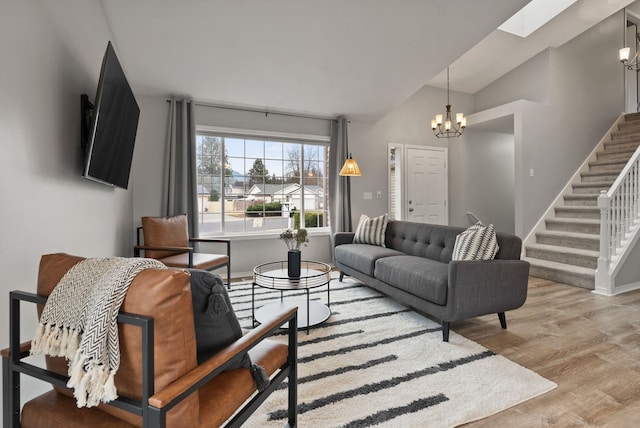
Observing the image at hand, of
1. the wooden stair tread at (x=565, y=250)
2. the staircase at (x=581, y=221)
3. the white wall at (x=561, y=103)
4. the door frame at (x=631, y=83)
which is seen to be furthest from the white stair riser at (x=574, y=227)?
the door frame at (x=631, y=83)

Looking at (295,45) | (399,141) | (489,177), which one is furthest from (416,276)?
(489,177)

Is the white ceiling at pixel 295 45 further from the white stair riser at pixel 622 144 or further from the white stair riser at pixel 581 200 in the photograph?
the white stair riser at pixel 622 144

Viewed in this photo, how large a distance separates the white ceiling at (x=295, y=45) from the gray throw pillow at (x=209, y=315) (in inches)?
102

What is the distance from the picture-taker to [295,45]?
10.7ft

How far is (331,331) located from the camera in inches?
99.3

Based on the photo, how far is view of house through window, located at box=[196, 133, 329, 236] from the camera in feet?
14.4

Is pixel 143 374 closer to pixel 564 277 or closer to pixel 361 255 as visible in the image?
pixel 361 255

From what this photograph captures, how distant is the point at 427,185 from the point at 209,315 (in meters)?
5.38

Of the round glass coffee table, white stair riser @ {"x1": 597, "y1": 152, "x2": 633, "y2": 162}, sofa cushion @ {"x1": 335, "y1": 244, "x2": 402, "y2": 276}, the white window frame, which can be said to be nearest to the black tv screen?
the round glass coffee table

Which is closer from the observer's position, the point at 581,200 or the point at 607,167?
the point at 581,200

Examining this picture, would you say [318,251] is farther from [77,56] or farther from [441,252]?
[77,56]

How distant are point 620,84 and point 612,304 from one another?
17.3ft

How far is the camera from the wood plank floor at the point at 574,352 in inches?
61.1

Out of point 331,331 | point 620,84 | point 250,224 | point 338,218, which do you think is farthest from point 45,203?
point 620,84
